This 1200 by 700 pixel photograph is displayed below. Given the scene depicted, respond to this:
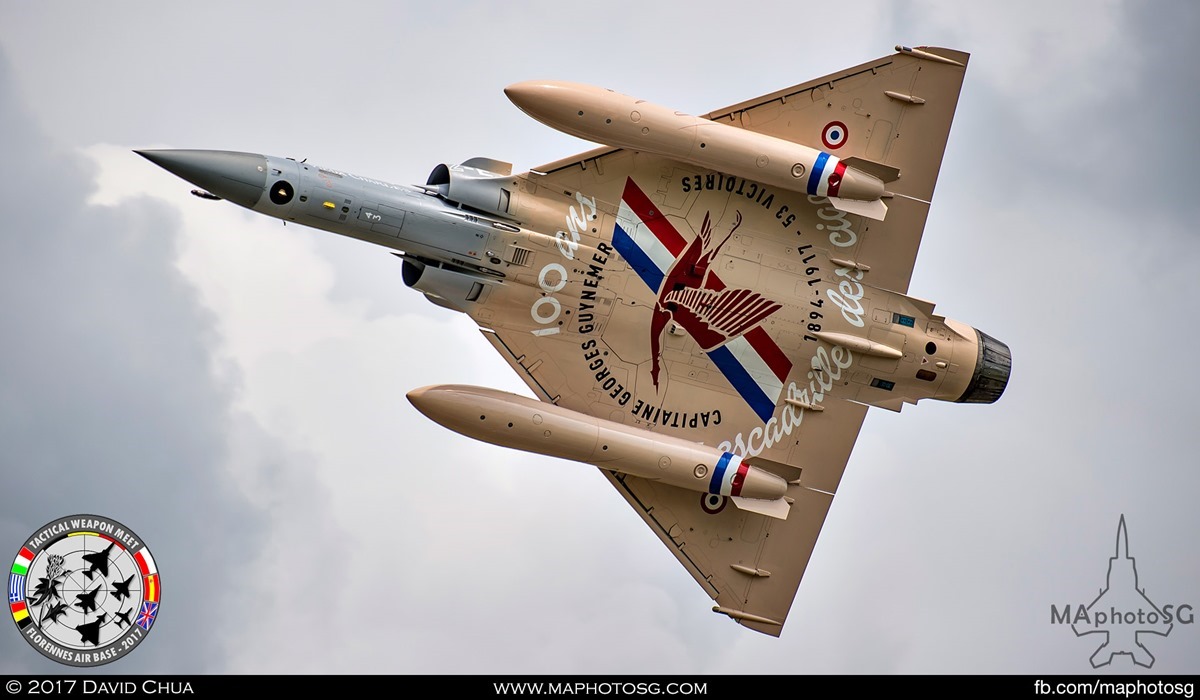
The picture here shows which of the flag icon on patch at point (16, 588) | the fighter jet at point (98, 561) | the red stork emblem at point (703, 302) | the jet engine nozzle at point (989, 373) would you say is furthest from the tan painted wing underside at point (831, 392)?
the flag icon on patch at point (16, 588)

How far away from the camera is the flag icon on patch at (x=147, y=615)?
23016 mm

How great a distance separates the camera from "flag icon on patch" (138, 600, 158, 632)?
75.5 feet

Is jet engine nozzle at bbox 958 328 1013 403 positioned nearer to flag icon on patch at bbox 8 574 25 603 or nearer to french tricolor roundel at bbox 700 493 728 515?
french tricolor roundel at bbox 700 493 728 515

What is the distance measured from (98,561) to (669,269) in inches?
335

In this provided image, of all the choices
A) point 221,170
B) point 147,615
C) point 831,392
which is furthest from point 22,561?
point 831,392

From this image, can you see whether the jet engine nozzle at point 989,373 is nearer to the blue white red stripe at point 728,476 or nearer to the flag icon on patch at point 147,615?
the blue white red stripe at point 728,476

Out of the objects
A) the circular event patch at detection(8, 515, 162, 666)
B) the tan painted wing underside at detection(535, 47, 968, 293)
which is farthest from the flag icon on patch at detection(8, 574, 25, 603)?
the tan painted wing underside at detection(535, 47, 968, 293)

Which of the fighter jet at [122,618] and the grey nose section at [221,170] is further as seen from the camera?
the fighter jet at [122,618]

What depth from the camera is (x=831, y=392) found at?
77.3ft

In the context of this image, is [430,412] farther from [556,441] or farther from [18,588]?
[18,588]

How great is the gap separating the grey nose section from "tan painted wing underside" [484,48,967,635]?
3.67 m

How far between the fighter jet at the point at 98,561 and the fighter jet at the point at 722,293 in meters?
5.39

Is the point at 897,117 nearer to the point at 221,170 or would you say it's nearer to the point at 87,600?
the point at 221,170
